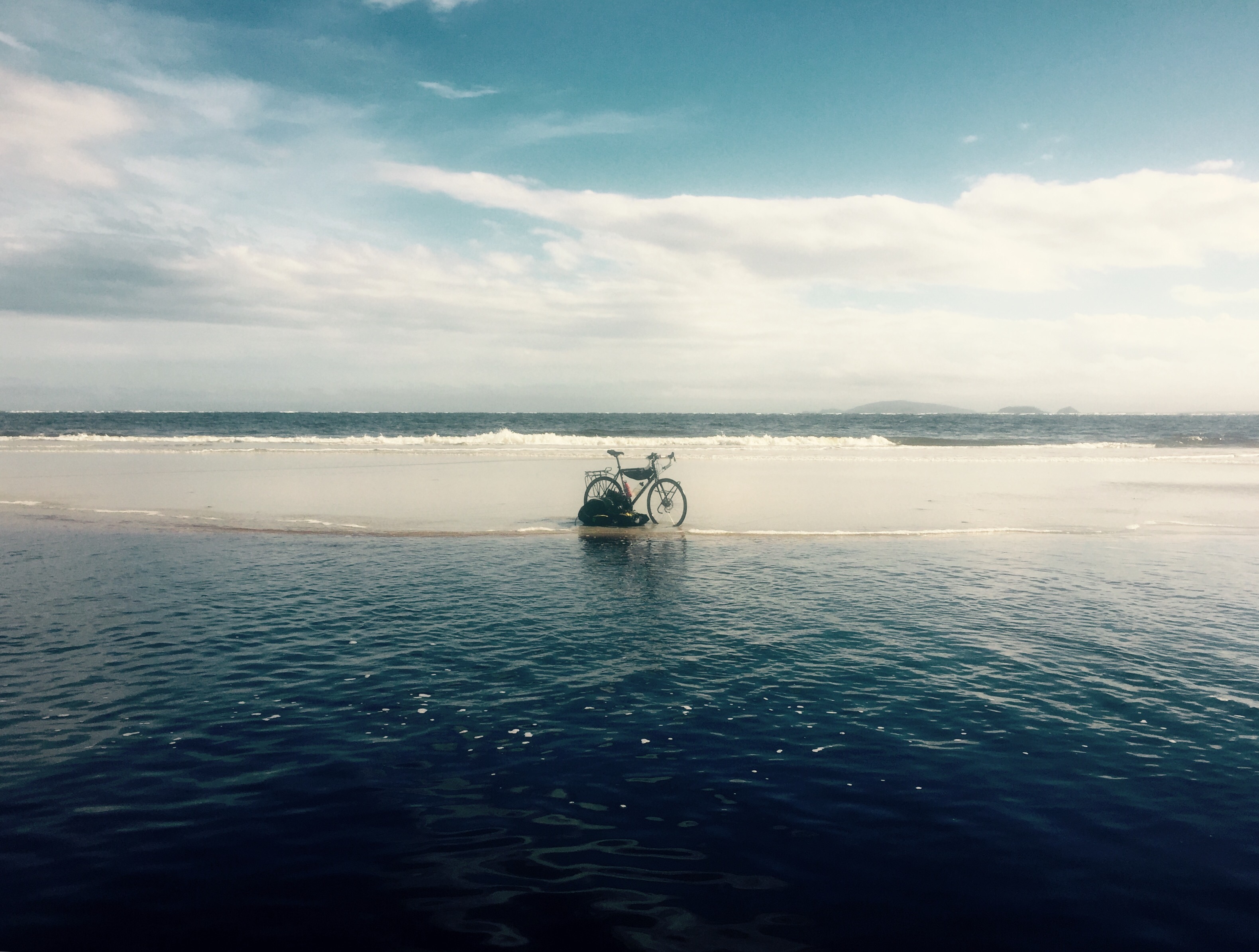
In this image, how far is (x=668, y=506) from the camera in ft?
69.6

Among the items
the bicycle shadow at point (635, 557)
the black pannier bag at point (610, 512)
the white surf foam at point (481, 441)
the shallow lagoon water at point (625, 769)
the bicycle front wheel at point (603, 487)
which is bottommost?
the shallow lagoon water at point (625, 769)

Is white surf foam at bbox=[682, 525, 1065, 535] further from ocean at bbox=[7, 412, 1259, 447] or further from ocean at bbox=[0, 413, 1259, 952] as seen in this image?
ocean at bbox=[7, 412, 1259, 447]

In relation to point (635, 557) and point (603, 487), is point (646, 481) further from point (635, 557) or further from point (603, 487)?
point (635, 557)

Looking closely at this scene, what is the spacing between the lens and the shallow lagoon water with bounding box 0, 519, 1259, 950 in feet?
15.5

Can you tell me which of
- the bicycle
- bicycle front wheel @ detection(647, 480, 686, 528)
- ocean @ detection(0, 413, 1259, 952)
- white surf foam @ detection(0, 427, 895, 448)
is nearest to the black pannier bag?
the bicycle

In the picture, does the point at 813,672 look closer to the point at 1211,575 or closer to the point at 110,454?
the point at 1211,575

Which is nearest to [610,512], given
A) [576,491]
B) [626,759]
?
[576,491]

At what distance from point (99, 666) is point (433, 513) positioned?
43.0ft

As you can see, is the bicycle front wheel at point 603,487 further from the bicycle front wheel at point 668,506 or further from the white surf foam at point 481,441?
the white surf foam at point 481,441

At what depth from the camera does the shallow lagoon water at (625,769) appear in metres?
4.72

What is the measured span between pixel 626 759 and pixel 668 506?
48.2 ft

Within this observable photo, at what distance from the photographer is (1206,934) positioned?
4.58 m

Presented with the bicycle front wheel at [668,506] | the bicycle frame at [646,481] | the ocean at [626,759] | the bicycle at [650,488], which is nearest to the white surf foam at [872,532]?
the bicycle front wheel at [668,506]

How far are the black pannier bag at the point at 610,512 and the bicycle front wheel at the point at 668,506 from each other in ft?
2.33
